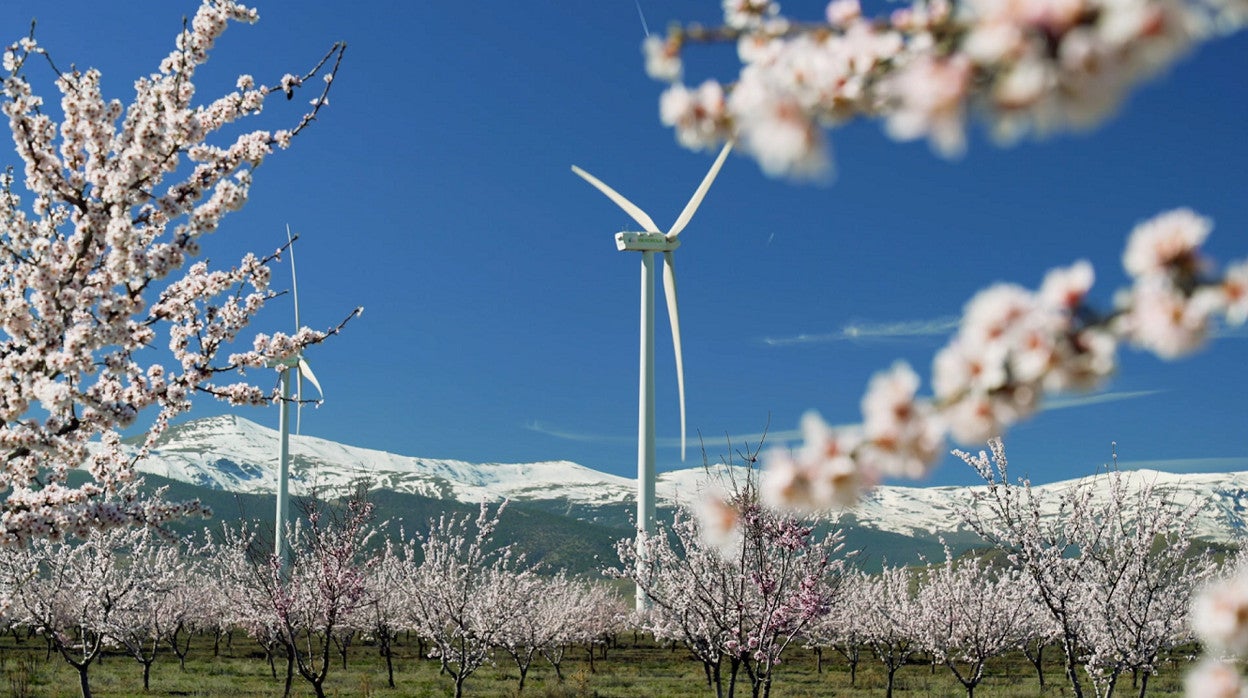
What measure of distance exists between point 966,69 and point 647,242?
4147cm

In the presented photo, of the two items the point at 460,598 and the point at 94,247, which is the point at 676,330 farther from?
the point at 94,247

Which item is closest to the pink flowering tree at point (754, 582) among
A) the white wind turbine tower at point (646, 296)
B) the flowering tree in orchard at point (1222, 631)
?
the flowering tree in orchard at point (1222, 631)

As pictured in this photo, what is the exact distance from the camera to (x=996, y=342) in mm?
2141

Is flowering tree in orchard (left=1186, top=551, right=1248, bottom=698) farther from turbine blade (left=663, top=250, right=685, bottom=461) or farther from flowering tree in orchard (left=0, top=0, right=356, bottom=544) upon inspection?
turbine blade (left=663, top=250, right=685, bottom=461)

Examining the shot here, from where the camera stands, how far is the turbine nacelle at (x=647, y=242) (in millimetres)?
42844

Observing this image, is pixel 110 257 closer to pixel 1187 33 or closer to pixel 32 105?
pixel 32 105

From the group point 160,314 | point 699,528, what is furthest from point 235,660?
point 160,314

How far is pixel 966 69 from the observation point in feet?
6.00

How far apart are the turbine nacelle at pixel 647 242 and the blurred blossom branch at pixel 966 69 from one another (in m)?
40.4

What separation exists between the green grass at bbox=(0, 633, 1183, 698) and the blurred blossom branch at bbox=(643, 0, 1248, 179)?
2906 centimetres

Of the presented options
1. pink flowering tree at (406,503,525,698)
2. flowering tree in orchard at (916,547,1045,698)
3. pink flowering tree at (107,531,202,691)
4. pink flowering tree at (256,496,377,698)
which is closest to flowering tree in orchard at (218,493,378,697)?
pink flowering tree at (256,496,377,698)

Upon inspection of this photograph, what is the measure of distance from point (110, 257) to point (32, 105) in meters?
1.72

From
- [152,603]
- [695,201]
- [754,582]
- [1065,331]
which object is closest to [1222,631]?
[1065,331]

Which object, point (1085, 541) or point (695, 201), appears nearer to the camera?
point (1085, 541)
